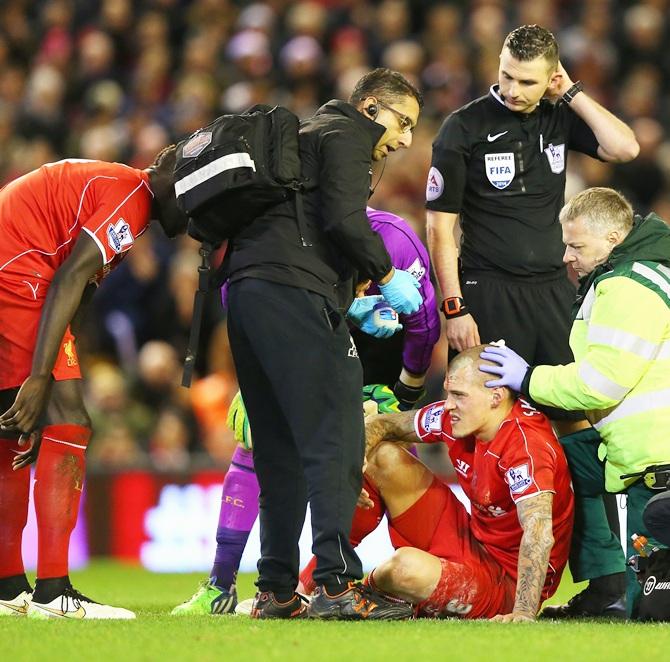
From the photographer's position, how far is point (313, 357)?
5207 mm

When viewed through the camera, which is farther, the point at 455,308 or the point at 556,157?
the point at 556,157

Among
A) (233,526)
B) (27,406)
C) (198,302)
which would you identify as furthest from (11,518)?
(198,302)

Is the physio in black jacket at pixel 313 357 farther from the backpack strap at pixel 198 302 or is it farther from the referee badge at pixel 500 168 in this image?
the referee badge at pixel 500 168

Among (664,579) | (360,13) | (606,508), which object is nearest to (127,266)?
(360,13)

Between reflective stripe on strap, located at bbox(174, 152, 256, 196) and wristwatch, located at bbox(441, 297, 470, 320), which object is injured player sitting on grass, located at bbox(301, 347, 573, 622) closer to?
wristwatch, located at bbox(441, 297, 470, 320)

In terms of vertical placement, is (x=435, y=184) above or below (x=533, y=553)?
above

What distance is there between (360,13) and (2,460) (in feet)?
30.5

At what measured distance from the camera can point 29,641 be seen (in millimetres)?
4695

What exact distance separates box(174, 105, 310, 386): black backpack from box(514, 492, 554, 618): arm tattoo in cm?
138

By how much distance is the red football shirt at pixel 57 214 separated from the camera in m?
5.67

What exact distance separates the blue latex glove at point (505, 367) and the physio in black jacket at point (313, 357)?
541 millimetres

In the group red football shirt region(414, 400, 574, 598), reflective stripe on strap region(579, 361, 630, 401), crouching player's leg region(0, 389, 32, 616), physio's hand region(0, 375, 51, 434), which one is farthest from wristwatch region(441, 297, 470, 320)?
crouching player's leg region(0, 389, 32, 616)

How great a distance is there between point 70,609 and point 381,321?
183 centimetres

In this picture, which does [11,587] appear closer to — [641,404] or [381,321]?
[381,321]
